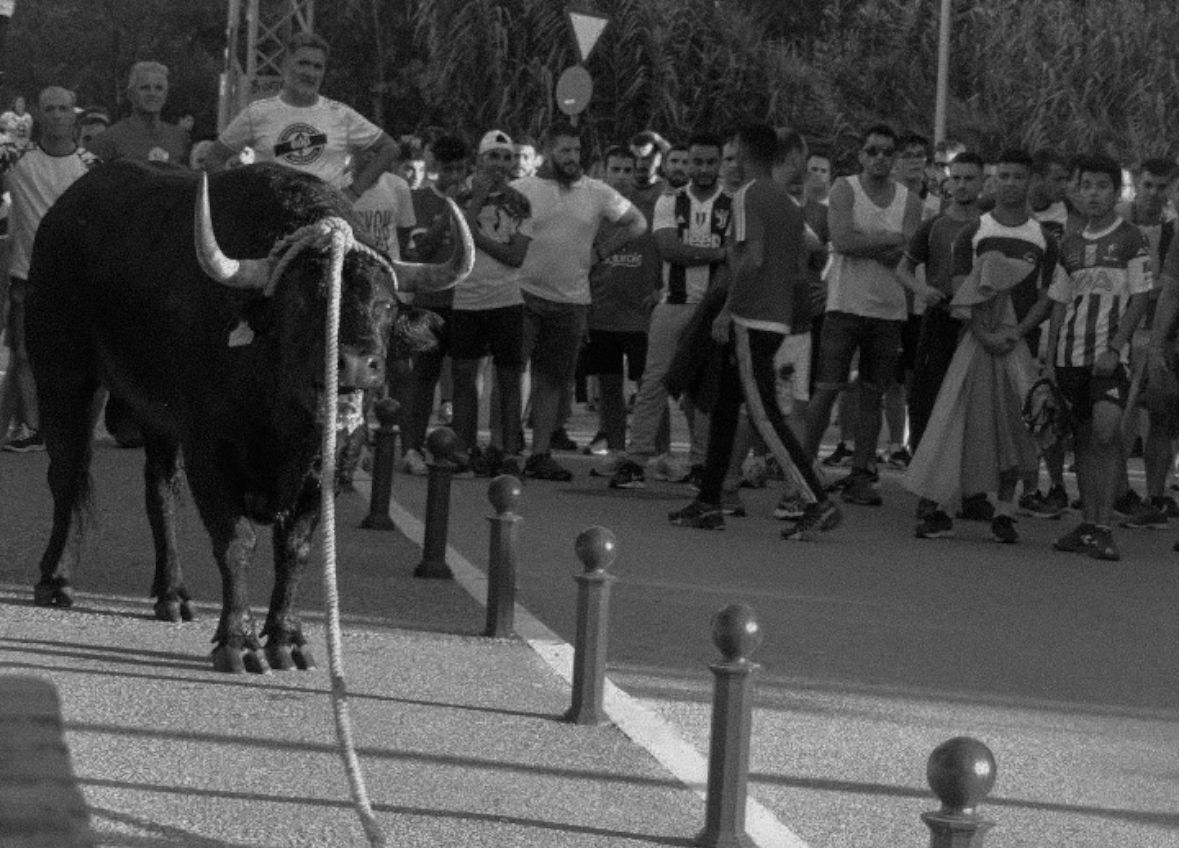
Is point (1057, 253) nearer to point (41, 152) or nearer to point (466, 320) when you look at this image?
point (466, 320)

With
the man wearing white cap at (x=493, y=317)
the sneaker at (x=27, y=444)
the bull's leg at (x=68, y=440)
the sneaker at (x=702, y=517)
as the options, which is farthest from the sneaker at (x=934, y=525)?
the sneaker at (x=27, y=444)

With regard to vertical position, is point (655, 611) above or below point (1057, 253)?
below

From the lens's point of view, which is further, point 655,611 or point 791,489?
point 791,489

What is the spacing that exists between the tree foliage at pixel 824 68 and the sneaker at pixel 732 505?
76.1 feet

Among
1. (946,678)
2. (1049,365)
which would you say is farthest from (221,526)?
(1049,365)

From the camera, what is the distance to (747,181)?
14.8m

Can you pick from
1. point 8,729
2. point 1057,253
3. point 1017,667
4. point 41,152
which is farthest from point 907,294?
point 8,729

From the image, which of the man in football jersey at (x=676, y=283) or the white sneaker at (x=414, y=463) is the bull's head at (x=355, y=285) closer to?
the man in football jersey at (x=676, y=283)

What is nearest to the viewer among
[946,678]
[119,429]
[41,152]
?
[946,678]

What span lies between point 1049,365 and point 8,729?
1249 centimetres

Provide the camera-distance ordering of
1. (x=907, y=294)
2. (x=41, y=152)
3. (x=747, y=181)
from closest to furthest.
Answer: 1. (x=747, y=181)
2. (x=41, y=152)
3. (x=907, y=294)

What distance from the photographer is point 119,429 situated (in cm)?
1138

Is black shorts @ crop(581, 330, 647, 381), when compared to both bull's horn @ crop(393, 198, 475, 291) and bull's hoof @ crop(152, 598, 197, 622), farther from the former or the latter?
bull's horn @ crop(393, 198, 475, 291)

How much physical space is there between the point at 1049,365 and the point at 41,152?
628 cm
